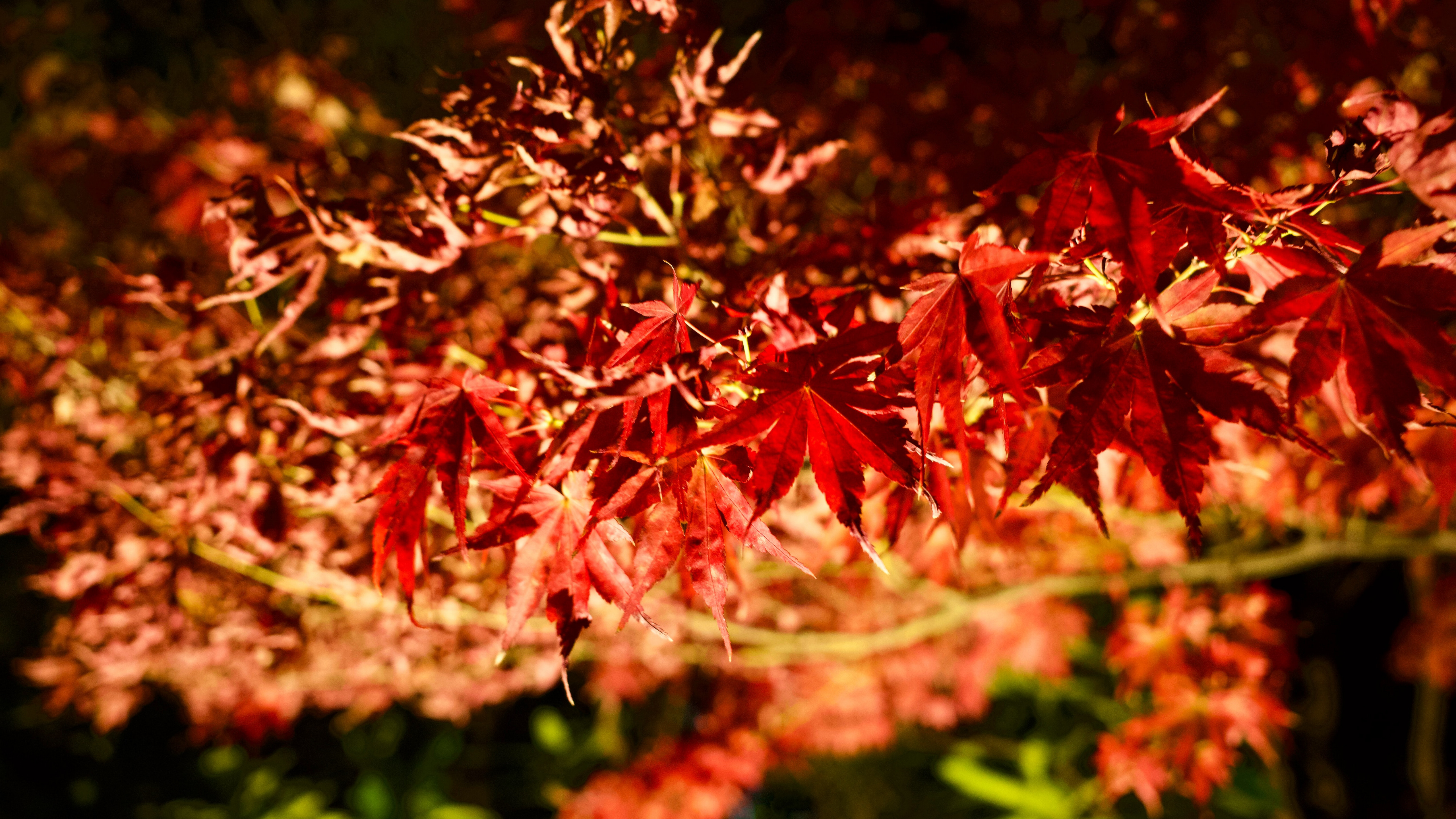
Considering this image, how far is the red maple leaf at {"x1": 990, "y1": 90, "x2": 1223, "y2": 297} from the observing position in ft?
2.46

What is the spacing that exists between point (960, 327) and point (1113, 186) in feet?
0.76

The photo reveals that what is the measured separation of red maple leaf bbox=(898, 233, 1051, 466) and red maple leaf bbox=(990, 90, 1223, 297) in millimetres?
73

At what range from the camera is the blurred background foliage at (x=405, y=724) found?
165 inches

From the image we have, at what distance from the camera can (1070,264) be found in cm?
87

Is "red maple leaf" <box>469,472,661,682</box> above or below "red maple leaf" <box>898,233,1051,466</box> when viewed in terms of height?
below

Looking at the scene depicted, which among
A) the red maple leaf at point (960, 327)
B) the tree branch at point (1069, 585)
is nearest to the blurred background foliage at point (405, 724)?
the tree branch at point (1069, 585)

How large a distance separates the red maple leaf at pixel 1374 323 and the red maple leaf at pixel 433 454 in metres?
0.94

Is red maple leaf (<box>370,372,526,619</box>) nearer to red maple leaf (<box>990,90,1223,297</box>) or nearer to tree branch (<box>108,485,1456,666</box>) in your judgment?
red maple leaf (<box>990,90,1223,297</box>)

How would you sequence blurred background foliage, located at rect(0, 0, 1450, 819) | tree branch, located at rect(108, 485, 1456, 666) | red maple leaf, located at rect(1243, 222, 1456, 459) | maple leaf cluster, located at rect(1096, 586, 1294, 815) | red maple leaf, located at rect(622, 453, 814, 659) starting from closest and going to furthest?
red maple leaf, located at rect(1243, 222, 1456, 459) → red maple leaf, located at rect(622, 453, 814, 659) → maple leaf cluster, located at rect(1096, 586, 1294, 815) → tree branch, located at rect(108, 485, 1456, 666) → blurred background foliage, located at rect(0, 0, 1450, 819)

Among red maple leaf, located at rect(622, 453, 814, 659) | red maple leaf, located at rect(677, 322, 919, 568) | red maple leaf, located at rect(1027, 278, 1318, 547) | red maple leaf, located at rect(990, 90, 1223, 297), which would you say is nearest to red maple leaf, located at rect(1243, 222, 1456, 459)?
red maple leaf, located at rect(1027, 278, 1318, 547)

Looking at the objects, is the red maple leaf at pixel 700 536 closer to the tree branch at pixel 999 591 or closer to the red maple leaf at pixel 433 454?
the red maple leaf at pixel 433 454

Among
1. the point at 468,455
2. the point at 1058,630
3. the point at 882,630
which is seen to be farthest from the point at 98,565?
the point at 1058,630

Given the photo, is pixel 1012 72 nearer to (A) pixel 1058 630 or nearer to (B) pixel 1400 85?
(B) pixel 1400 85

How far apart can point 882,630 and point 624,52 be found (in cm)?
254
